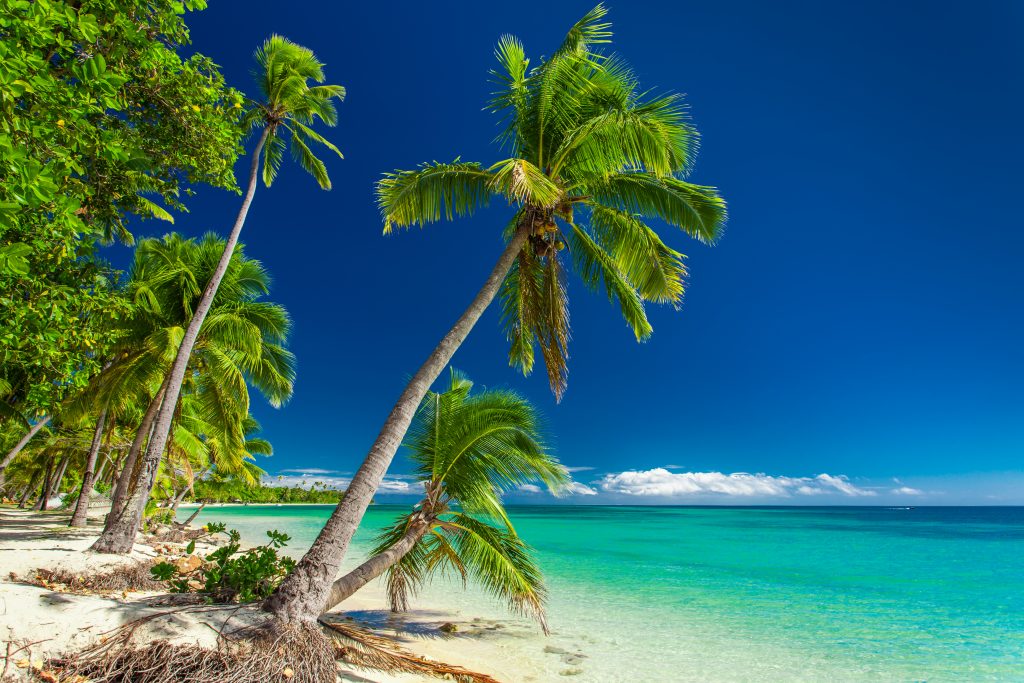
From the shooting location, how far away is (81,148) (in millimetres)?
5016

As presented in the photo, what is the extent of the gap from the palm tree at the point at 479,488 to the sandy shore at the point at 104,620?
41.1 inches

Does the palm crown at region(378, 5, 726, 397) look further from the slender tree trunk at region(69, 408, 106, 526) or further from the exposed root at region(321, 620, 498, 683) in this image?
the slender tree trunk at region(69, 408, 106, 526)

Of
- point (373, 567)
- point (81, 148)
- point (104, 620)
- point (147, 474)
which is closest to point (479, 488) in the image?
point (373, 567)

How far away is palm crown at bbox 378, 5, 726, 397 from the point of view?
6988 mm

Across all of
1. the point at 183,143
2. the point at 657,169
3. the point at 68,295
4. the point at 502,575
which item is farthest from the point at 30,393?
the point at 657,169

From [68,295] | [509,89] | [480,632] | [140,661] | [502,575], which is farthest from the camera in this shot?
[480,632]

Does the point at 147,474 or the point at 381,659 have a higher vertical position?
the point at 147,474

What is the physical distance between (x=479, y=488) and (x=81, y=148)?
5494 mm

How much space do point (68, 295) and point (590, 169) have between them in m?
6.33

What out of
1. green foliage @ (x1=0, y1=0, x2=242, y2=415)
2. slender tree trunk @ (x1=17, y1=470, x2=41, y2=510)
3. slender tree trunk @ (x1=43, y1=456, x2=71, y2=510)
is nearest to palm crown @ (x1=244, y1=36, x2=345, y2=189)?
green foliage @ (x1=0, y1=0, x2=242, y2=415)

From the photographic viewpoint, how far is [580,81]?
7.27 metres

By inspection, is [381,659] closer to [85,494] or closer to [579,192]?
[579,192]

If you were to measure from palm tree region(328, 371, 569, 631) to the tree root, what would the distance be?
5.99 ft

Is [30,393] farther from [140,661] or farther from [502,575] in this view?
[502,575]
